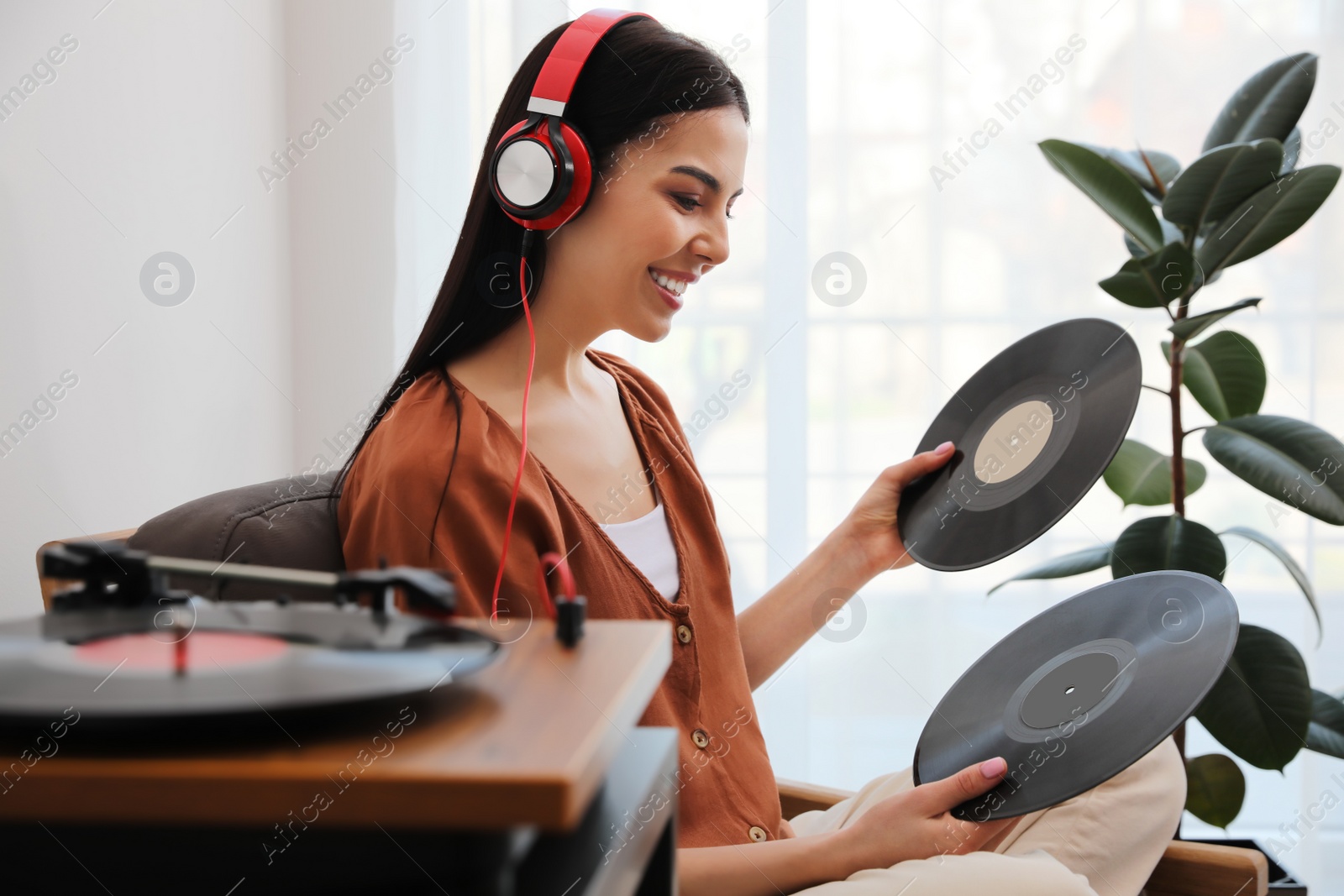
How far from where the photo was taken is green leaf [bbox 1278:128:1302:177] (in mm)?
1327

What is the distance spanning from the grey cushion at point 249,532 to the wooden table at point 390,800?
381 millimetres

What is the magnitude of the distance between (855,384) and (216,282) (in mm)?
1122

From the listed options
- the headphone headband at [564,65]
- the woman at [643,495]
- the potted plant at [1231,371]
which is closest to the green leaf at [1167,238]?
the potted plant at [1231,371]

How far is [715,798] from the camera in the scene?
0.91 m

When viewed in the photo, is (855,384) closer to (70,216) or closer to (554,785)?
(70,216)

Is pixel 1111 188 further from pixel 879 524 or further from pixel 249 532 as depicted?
pixel 249 532

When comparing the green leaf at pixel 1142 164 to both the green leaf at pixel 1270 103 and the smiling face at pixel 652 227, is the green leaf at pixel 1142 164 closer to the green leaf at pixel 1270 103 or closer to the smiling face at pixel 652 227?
the green leaf at pixel 1270 103

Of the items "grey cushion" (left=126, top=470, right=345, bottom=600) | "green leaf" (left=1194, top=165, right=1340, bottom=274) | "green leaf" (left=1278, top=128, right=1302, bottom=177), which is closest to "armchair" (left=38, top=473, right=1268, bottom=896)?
"grey cushion" (left=126, top=470, right=345, bottom=600)

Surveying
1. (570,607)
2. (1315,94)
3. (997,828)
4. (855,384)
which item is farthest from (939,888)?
(1315,94)

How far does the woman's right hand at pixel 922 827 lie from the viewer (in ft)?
2.50

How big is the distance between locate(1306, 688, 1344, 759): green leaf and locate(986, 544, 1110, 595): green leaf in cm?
33

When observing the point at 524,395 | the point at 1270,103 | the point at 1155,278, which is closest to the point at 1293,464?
the point at 1155,278

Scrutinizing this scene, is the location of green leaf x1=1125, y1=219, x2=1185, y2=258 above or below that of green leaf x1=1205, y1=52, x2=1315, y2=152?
below

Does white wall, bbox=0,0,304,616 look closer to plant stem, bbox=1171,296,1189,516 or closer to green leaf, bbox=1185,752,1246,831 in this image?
plant stem, bbox=1171,296,1189,516
